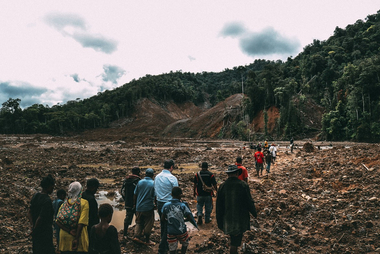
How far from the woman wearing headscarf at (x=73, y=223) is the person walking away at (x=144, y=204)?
191cm

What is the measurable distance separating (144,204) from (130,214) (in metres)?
0.80

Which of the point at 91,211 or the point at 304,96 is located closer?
the point at 91,211

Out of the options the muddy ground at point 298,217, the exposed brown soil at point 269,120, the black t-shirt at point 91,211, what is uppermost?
the exposed brown soil at point 269,120

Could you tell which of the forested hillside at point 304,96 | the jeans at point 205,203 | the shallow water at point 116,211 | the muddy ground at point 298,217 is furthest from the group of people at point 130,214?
the forested hillside at point 304,96

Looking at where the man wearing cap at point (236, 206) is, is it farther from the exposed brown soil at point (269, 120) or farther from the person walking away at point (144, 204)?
the exposed brown soil at point (269, 120)

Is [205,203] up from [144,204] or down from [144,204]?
down

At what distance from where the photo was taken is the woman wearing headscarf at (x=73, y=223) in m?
3.34

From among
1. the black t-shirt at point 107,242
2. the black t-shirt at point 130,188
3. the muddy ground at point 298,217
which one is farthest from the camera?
the black t-shirt at point 130,188

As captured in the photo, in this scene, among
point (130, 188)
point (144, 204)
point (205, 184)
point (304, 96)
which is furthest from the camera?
point (304, 96)

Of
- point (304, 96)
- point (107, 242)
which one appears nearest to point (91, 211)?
point (107, 242)

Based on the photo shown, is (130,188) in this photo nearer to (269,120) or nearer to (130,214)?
(130,214)

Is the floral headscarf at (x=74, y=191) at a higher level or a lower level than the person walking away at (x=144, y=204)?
higher

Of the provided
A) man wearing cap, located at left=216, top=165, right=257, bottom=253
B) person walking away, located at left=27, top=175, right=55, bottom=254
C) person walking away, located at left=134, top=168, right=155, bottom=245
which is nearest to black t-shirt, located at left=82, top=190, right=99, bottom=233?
person walking away, located at left=27, top=175, right=55, bottom=254

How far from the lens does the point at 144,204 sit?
207 inches
